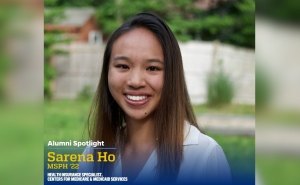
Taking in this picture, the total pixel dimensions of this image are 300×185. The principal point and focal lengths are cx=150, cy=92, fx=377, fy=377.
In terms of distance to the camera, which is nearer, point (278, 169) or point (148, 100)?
point (148, 100)

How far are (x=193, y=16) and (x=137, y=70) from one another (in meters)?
0.61

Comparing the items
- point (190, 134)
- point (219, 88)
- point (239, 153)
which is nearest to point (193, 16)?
point (219, 88)

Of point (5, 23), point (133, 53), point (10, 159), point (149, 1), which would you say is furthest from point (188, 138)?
point (5, 23)

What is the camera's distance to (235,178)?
2.70 meters

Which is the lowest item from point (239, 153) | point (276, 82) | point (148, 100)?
point (239, 153)

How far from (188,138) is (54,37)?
1187 millimetres

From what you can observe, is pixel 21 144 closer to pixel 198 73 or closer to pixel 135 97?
pixel 135 97

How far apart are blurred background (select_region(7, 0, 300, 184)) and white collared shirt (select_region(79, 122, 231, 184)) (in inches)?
5.6

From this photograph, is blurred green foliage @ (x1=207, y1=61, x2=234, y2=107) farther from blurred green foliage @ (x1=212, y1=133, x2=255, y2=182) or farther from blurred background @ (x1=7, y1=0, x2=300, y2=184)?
blurred green foliage @ (x1=212, y1=133, x2=255, y2=182)

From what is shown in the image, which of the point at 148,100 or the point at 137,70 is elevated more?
the point at 137,70

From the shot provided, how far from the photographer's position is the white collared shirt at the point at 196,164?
8.21 ft

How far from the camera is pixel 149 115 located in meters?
2.61

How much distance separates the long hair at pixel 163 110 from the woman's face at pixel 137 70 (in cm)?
4

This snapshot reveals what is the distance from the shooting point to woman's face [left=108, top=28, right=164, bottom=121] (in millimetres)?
2473
